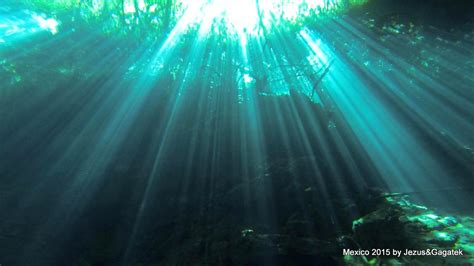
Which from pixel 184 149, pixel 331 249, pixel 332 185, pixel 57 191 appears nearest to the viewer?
pixel 331 249

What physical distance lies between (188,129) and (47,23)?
8.54 meters

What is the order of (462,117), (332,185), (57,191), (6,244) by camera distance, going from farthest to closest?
(462,117)
(57,191)
(332,185)
(6,244)

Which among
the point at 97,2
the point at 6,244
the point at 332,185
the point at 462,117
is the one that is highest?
the point at 462,117

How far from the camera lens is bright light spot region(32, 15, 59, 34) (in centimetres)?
1255

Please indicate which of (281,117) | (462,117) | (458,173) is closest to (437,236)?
(281,117)

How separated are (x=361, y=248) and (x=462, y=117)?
841 inches

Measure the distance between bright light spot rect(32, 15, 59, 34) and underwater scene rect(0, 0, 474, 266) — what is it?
0.05m

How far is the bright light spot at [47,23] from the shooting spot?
12.5m

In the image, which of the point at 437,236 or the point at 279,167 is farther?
the point at 279,167

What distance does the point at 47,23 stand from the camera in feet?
41.7

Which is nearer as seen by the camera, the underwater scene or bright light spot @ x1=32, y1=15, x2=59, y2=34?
the underwater scene

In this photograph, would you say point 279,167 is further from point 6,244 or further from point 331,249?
point 6,244

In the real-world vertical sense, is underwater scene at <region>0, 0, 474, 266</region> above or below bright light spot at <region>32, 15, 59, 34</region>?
below

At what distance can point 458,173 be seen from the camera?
594 inches
